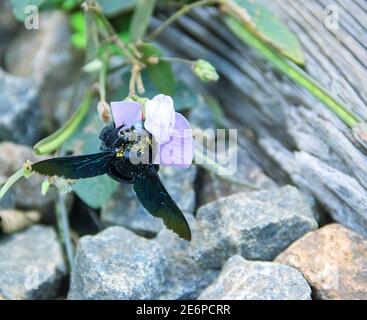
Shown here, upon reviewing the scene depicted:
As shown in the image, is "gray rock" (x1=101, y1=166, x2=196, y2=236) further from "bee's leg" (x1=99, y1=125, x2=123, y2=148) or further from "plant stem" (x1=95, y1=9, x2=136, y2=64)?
"bee's leg" (x1=99, y1=125, x2=123, y2=148)

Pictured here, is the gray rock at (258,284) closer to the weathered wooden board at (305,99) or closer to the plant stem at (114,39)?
the weathered wooden board at (305,99)

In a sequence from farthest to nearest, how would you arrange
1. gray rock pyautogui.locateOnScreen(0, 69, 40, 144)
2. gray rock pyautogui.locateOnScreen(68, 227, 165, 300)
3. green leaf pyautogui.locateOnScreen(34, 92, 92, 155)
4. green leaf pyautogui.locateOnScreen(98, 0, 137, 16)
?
green leaf pyautogui.locateOnScreen(98, 0, 137, 16)
gray rock pyautogui.locateOnScreen(0, 69, 40, 144)
green leaf pyautogui.locateOnScreen(34, 92, 92, 155)
gray rock pyautogui.locateOnScreen(68, 227, 165, 300)

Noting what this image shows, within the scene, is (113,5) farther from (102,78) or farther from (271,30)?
(271,30)

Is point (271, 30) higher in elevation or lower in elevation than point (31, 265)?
higher

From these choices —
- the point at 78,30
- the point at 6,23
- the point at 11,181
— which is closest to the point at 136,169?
the point at 11,181

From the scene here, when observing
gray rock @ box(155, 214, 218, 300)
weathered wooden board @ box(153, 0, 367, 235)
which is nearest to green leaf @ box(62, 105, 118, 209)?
gray rock @ box(155, 214, 218, 300)
